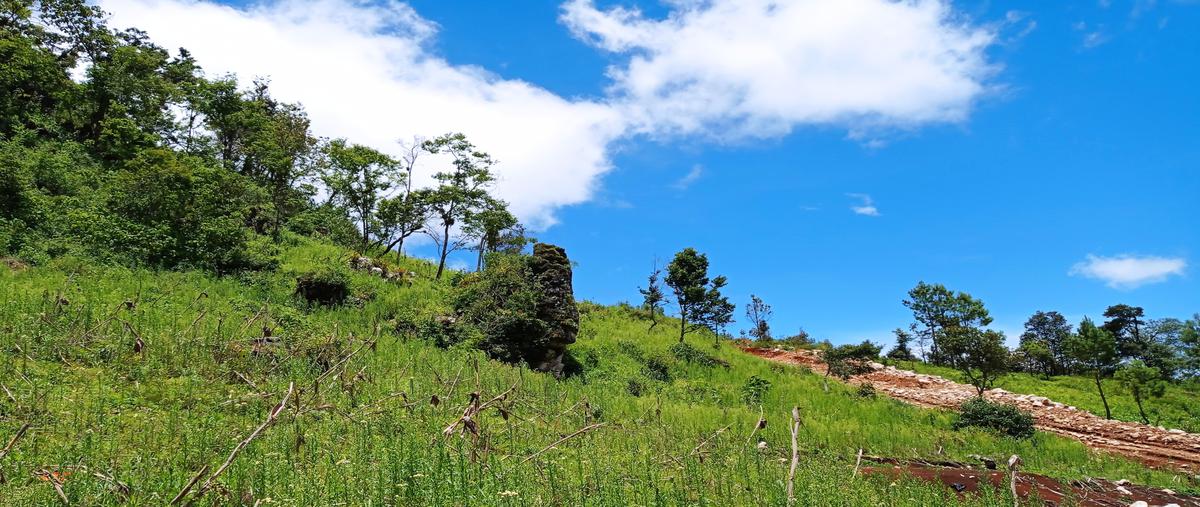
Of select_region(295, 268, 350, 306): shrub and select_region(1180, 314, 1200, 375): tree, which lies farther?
select_region(1180, 314, 1200, 375): tree

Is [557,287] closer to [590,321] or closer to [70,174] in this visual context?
[590,321]

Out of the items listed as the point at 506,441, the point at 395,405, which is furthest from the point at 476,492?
the point at 395,405

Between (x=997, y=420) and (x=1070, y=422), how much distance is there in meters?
7.86

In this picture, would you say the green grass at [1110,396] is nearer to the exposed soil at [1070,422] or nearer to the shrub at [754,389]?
the exposed soil at [1070,422]

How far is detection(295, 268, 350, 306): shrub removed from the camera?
59.9 feet

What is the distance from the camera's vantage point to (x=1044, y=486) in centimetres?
933

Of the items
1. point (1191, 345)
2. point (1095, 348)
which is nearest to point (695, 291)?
point (1095, 348)

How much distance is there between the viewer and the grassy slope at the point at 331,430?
4457 millimetres

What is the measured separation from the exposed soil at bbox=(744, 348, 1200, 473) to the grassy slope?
316cm

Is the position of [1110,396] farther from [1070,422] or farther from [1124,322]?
[1124,322]

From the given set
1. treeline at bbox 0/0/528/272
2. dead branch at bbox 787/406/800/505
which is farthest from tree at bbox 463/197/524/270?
dead branch at bbox 787/406/800/505

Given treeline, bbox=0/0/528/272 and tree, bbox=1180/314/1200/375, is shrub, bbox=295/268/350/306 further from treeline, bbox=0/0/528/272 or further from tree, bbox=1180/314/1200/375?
tree, bbox=1180/314/1200/375

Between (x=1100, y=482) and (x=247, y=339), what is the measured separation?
15747 millimetres

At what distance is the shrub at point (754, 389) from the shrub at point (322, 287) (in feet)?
45.1
